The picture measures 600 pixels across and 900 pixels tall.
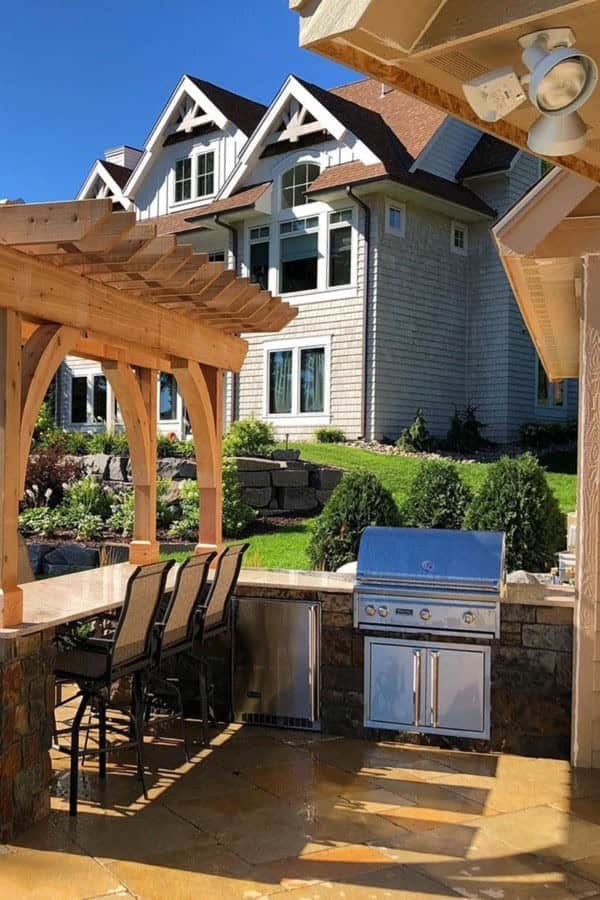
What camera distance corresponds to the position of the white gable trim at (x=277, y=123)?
16422 mm

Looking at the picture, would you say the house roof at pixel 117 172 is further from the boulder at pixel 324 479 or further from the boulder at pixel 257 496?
the boulder at pixel 257 496

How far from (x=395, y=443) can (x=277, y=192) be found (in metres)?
5.59

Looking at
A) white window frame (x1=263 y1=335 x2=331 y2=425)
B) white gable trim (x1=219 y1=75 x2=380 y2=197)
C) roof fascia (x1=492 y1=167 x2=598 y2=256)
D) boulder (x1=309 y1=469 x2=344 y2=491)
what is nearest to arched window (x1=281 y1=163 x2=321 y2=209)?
white gable trim (x1=219 y1=75 x2=380 y2=197)

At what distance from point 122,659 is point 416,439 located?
11429mm

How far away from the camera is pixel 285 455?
1399 centimetres

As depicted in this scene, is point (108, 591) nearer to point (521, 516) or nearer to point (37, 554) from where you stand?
point (521, 516)

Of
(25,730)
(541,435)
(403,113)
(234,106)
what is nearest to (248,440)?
(541,435)

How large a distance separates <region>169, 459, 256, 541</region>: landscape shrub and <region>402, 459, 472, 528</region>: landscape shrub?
3014mm

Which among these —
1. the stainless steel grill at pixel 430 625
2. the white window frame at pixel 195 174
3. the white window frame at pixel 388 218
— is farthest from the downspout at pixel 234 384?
the stainless steel grill at pixel 430 625

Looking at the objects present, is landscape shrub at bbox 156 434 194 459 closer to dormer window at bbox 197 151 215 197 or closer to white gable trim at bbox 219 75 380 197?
white gable trim at bbox 219 75 380 197

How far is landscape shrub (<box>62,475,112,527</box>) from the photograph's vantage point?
12.5 m

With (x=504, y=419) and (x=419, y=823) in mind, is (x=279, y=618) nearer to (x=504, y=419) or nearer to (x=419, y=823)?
(x=419, y=823)

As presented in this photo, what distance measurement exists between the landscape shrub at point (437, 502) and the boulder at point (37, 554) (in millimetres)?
4605

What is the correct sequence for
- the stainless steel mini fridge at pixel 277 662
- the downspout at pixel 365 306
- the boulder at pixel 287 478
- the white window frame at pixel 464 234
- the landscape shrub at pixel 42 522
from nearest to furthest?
the stainless steel mini fridge at pixel 277 662 < the landscape shrub at pixel 42 522 < the boulder at pixel 287 478 < the downspout at pixel 365 306 < the white window frame at pixel 464 234
